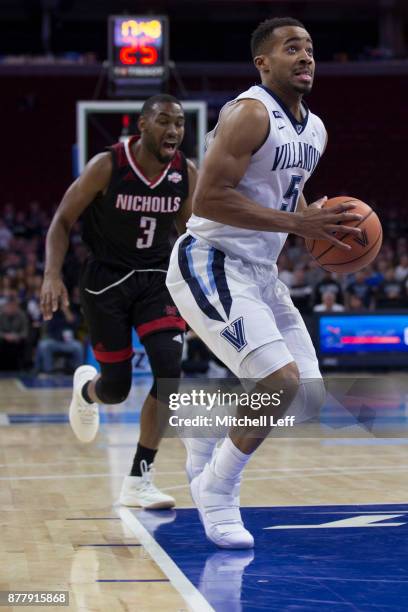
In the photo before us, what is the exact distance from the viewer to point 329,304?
49.0 ft

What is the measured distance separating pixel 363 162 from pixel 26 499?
21.3 metres

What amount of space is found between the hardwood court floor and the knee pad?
88 centimetres

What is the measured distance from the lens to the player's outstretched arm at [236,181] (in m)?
4.19

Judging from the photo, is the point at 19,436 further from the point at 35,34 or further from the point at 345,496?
the point at 35,34

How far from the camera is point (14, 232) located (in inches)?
848

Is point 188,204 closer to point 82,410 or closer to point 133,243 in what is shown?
point 133,243

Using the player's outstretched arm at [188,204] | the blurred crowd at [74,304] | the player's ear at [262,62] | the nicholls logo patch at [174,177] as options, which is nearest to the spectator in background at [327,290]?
the blurred crowd at [74,304]

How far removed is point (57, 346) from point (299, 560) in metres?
11.3

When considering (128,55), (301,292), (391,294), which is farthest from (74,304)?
(391,294)

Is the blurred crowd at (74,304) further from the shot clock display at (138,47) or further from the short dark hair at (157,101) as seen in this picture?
the short dark hair at (157,101)

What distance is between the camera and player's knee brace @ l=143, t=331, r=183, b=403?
5.48 metres

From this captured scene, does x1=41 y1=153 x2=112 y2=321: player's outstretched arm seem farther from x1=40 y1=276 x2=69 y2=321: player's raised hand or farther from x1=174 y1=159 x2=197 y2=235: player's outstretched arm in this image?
x1=174 y1=159 x2=197 y2=235: player's outstretched arm

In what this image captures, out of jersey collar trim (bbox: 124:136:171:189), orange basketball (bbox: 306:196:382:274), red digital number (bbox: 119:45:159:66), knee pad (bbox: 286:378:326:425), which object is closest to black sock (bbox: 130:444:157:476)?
knee pad (bbox: 286:378:326:425)

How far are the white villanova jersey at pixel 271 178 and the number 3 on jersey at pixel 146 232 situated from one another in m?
1.15
